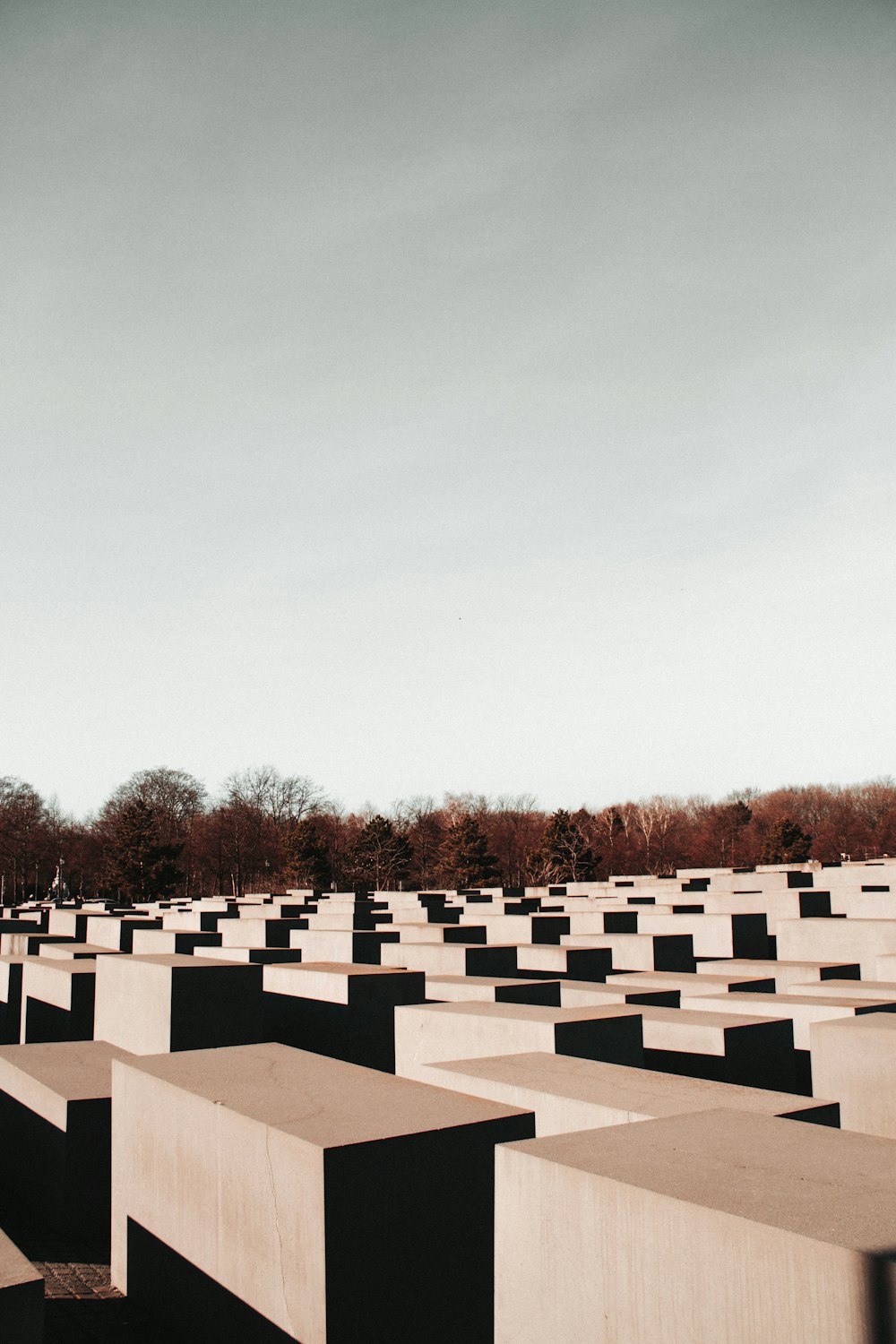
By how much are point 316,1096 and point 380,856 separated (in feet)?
160

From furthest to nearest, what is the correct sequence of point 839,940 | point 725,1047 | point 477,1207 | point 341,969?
point 839,940
point 341,969
point 725,1047
point 477,1207

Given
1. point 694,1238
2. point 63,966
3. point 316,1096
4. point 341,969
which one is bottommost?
point 341,969

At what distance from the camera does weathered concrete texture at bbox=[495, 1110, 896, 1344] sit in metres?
2.66

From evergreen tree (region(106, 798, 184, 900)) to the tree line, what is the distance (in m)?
0.06

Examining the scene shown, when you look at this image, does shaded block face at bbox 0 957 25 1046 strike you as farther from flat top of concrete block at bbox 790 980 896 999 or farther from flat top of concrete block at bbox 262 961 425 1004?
flat top of concrete block at bbox 790 980 896 999

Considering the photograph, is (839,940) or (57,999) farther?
(839,940)

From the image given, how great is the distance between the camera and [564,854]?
52500mm

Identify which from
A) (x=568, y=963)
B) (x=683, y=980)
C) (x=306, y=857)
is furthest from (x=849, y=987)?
(x=306, y=857)

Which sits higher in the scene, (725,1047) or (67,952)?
(67,952)

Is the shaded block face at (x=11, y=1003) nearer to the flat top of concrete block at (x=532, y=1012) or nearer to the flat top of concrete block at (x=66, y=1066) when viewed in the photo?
the flat top of concrete block at (x=66, y=1066)

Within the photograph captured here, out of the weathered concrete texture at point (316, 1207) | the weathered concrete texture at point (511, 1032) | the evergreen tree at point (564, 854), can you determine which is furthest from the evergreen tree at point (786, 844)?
the weathered concrete texture at point (316, 1207)

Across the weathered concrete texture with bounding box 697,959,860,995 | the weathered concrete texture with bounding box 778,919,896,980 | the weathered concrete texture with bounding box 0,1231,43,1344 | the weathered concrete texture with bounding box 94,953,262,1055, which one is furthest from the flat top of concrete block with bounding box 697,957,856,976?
the weathered concrete texture with bounding box 0,1231,43,1344

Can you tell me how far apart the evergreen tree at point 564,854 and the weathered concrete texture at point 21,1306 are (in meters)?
48.1

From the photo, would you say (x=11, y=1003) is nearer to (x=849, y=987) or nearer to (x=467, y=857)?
(x=849, y=987)
